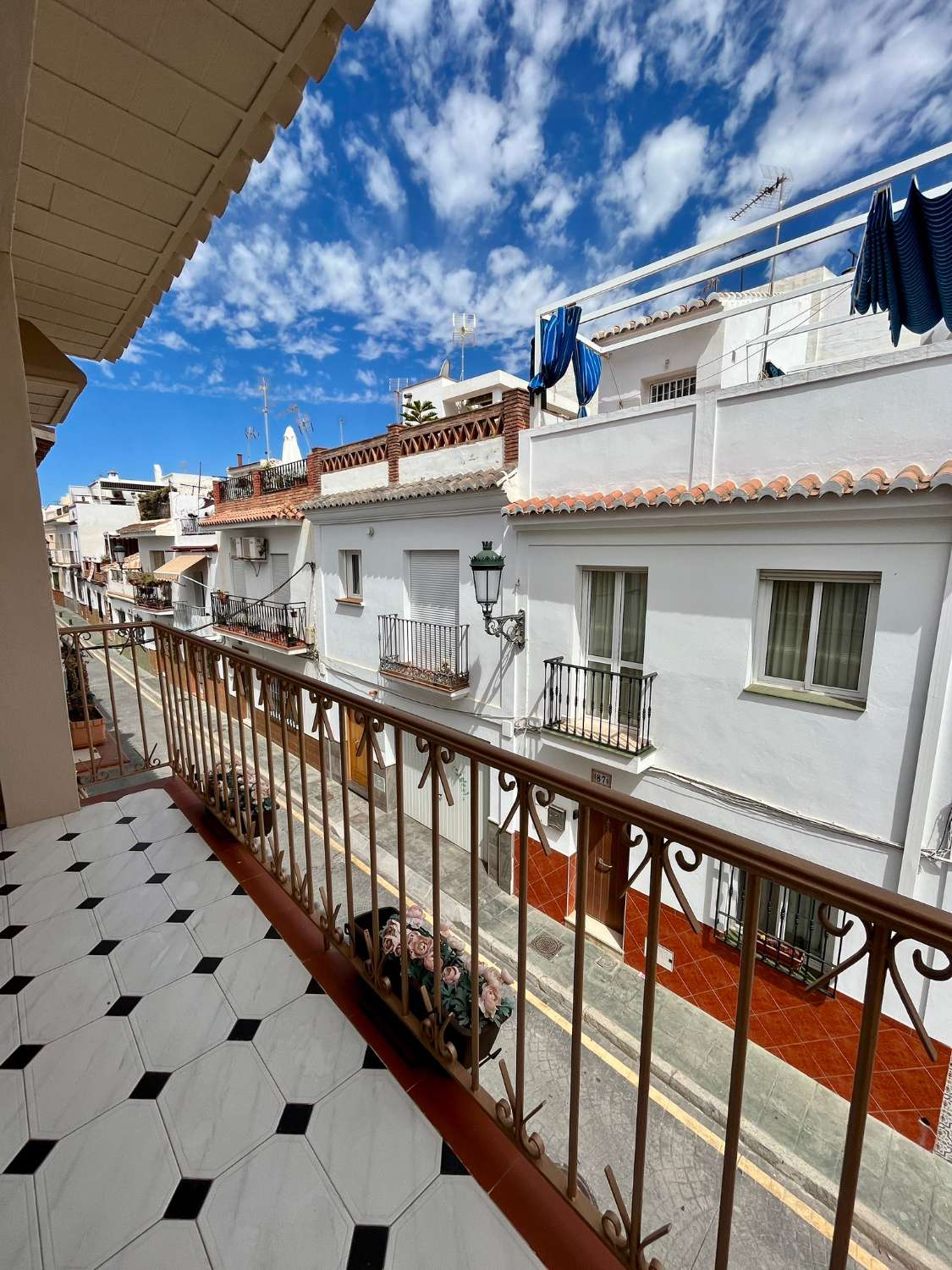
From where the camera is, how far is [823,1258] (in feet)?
10.8

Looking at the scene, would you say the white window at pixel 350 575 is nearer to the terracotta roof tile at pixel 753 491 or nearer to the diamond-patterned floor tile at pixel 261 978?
the terracotta roof tile at pixel 753 491

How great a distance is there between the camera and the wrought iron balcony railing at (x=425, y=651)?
8383 mm

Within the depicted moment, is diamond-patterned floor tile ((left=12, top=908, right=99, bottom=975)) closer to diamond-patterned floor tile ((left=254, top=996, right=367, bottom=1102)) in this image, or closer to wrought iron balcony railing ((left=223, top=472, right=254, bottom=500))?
diamond-patterned floor tile ((left=254, top=996, right=367, bottom=1102))

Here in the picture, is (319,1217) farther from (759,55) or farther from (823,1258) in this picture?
(759,55)

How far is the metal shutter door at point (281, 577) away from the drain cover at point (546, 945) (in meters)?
9.08

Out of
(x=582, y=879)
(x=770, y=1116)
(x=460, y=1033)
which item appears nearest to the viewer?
(x=582, y=879)

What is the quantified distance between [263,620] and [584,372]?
9397mm

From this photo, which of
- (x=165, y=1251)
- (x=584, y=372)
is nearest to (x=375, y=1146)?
(x=165, y=1251)

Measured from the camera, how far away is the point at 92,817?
128 inches

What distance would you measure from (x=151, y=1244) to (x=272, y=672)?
1625mm

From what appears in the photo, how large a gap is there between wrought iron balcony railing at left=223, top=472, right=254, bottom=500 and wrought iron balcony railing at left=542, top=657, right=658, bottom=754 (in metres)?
10.9

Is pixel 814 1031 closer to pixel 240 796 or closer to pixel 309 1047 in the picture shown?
pixel 309 1047

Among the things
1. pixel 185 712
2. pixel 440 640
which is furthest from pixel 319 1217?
pixel 440 640

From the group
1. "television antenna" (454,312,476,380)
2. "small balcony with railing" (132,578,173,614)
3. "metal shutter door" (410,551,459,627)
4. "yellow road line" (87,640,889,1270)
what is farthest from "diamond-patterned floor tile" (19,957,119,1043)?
"small balcony with railing" (132,578,173,614)
